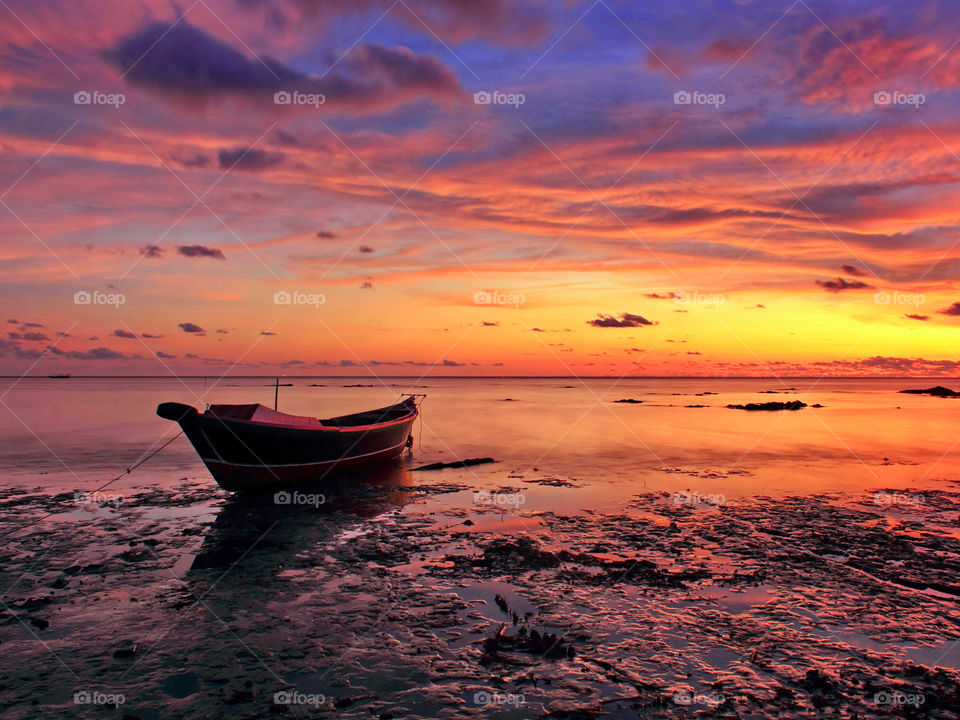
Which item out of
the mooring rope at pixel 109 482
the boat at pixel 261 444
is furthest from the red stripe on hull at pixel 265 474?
the mooring rope at pixel 109 482

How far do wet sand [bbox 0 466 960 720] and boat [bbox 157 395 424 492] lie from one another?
2.01 m

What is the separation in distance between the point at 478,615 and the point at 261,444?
11508mm

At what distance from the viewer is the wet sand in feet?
23.8

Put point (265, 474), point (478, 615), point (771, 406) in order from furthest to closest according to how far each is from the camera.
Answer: point (771, 406) → point (265, 474) → point (478, 615)

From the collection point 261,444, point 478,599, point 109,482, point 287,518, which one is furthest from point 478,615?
point 109,482

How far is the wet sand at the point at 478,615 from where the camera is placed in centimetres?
727

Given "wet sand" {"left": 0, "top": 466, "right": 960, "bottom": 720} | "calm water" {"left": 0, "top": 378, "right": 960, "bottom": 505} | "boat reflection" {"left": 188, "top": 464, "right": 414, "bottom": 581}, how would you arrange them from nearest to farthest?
"wet sand" {"left": 0, "top": 466, "right": 960, "bottom": 720}
"boat reflection" {"left": 188, "top": 464, "right": 414, "bottom": 581}
"calm water" {"left": 0, "top": 378, "right": 960, "bottom": 505}

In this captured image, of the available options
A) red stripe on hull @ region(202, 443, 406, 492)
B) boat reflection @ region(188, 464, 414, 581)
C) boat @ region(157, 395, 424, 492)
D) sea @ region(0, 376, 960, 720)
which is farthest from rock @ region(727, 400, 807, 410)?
red stripe on hull @ region(202, 443, 406, 492)

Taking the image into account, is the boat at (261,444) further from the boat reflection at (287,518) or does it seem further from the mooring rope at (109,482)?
the mooring rope at (109,482)

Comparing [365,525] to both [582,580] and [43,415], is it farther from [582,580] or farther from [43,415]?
[43,415]

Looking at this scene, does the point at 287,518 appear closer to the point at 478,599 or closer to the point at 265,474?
the point at 265,474

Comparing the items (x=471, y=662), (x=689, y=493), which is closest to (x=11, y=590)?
(x=471, y=662)

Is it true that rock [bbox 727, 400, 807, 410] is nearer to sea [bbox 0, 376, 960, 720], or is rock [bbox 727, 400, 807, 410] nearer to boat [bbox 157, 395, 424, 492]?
sea [bbox 0, 376, 960, 720]

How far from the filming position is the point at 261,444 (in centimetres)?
1861
